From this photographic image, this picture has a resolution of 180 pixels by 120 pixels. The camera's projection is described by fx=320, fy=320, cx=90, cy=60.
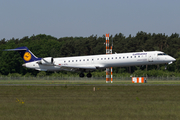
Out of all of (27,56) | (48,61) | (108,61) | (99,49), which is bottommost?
(108,61)

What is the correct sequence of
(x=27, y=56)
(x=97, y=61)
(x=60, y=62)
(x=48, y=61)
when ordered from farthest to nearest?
(x=27, y=56) < (x=60, y=62) < (x=48, y=61) < (x=97, y=61)

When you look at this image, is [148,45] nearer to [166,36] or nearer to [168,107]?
[166,36]

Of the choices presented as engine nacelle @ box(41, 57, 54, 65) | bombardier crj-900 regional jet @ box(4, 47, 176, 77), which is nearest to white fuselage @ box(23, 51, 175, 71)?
bombardier crj-900 regional jet @ box(4, 47, 176, 77)

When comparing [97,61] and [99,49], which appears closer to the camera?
[97,61]

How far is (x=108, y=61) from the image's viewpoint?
149 feet

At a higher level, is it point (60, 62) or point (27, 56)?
point (27, 56)

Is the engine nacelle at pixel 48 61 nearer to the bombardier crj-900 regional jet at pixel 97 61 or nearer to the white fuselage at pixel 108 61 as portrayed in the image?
the bombardier crj-900 regional jet at pixel 97 61

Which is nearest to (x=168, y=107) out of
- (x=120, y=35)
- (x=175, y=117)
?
(x=175, y=117)

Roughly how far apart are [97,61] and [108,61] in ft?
6.29

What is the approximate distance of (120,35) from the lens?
442ft

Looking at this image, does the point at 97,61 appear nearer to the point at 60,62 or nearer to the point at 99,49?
the point at 60,62

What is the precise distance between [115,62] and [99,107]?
25128 millimetres

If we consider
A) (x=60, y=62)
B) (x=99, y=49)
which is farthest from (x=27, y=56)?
(x=99, y=49)

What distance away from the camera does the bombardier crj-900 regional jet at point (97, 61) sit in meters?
43.8
